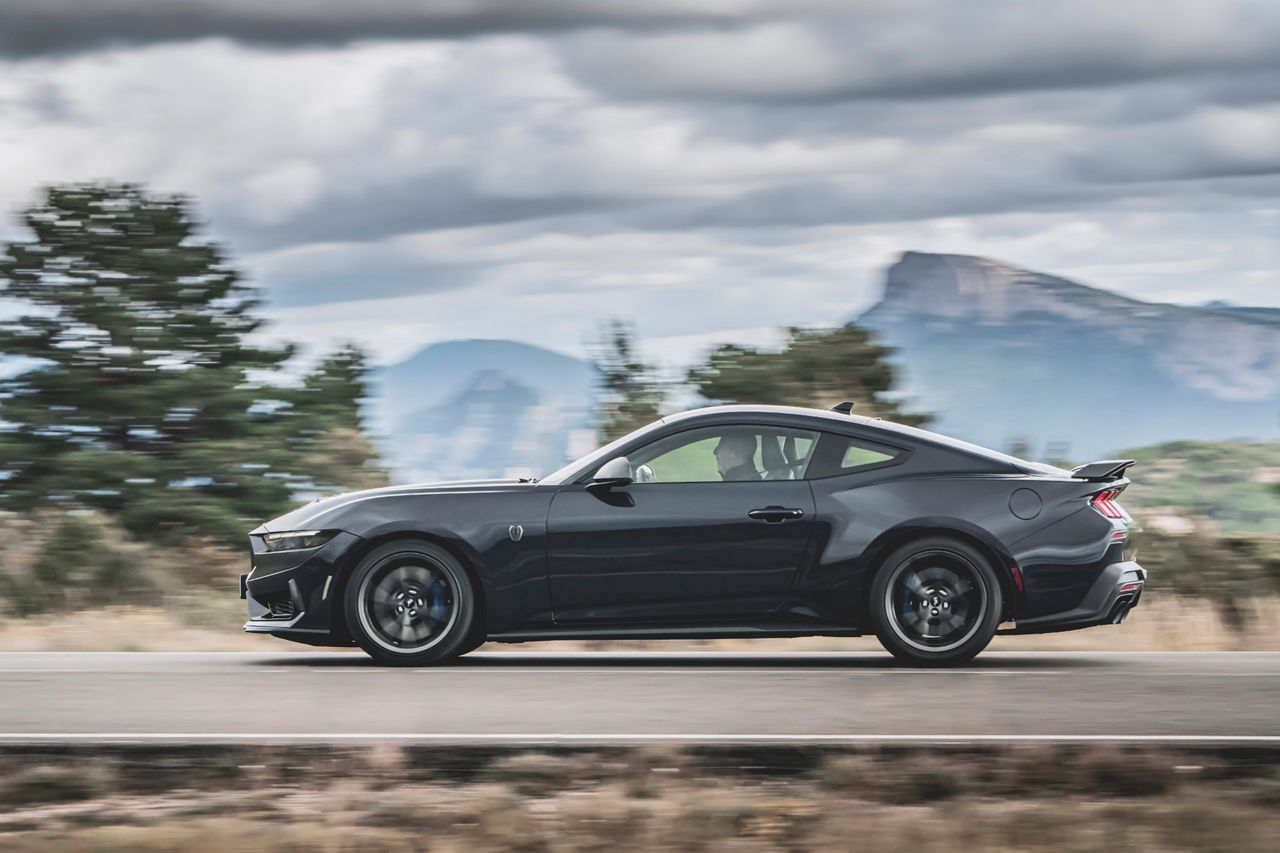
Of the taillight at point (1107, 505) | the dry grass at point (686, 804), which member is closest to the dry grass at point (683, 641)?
the taillight at point (1107, 505)

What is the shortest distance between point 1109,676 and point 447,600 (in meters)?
3.75

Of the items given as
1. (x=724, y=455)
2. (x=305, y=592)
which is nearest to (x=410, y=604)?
(x=305, y=592)

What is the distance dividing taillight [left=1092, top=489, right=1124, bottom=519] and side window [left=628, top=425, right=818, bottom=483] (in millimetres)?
1639

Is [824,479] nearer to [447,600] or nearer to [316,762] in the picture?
[447,600]

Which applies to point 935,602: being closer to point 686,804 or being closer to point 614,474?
point 614,474

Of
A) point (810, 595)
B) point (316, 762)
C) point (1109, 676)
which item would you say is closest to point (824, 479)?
point (810, 595)

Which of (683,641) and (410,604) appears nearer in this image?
(410,604)

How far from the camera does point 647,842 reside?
505 centimetres

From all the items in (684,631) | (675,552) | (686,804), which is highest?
(675,552)

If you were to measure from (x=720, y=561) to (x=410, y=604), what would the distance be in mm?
1784

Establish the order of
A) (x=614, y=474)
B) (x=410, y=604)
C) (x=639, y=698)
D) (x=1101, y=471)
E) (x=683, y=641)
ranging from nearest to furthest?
(x=639, y=698), (x=614, y=474), (x=410, y=604), (x=1101, y=471), (x=683, y=641)

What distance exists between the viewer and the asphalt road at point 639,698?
704 cm

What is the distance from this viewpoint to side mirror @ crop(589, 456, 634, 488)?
30.2 feet

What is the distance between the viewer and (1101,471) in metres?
9.48
